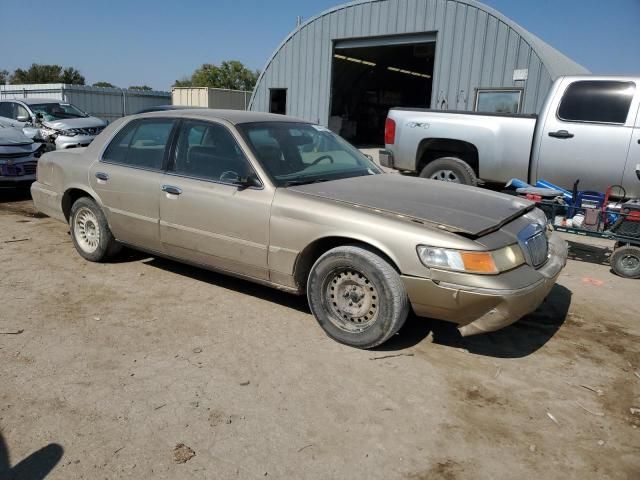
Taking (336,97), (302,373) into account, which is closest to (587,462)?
(302,373)

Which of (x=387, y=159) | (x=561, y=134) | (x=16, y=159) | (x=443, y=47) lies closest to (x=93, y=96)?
(x=16, y=159)

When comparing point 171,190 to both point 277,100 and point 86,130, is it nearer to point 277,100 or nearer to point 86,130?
point 86,130

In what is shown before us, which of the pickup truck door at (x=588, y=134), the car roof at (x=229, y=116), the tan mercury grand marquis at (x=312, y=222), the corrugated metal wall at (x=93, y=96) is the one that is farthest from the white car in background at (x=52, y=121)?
the corrugated metal wall at (x=93, y=96)

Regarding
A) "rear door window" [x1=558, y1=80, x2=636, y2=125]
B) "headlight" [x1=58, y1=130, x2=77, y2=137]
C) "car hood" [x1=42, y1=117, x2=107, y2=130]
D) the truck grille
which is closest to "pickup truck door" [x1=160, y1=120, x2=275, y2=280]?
"rear door window" [x1=558, y1=80, x2=636, y2=125]

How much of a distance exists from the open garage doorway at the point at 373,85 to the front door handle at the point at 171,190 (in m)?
14.8

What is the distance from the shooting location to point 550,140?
684 centimetres

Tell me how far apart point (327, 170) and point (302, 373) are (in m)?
1.87

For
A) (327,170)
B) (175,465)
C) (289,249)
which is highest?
(327,170)

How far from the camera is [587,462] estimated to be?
2572 millimetres

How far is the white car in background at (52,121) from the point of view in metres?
11.8

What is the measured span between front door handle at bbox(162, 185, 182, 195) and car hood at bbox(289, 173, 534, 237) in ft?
3.56

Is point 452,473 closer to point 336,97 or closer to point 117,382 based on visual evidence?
point 117,382

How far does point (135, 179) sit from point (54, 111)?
1016 centimetres

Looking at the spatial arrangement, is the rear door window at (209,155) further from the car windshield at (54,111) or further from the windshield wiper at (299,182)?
the car windshield at (54,111)
